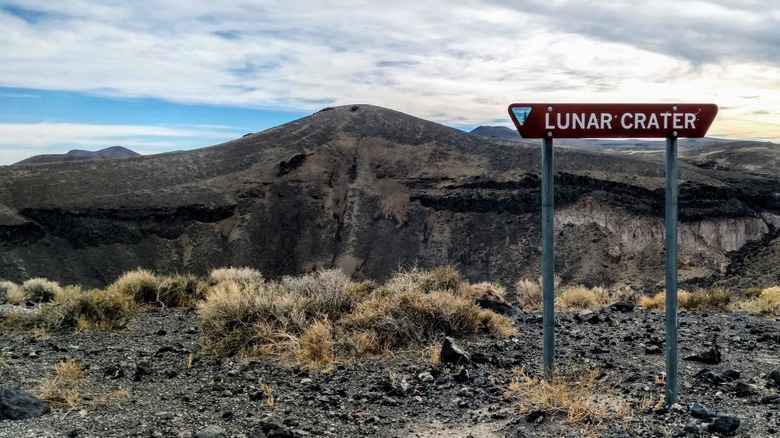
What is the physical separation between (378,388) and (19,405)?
122 inches

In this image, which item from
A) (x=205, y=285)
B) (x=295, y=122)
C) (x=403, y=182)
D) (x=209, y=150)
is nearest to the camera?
(x=205, y=285)

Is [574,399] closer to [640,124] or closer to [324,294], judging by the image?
[640,124]

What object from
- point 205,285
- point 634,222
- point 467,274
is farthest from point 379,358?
point 634,222

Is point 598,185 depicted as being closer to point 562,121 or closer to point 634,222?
point 634,222

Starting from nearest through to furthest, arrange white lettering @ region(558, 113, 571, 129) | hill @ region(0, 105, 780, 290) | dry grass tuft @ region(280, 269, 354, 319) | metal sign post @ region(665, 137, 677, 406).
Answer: metal sign post @ region(665, 137, 677, 406) → white lettering @ region(558, 113, 571, 129) → dry grass tuft @ region(280, 269, 354, 319) → hill @ region(0, 105, 780, 290)

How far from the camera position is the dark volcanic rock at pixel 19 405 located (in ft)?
16.6

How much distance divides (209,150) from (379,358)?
182 feet

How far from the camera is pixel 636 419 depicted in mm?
4926

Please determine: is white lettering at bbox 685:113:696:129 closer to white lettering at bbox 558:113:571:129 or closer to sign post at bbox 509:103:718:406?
sign post at bbox 509:103:718:406

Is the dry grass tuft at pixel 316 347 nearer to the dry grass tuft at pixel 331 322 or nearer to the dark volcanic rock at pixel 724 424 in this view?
the dry grass tuft at pixel 331 322

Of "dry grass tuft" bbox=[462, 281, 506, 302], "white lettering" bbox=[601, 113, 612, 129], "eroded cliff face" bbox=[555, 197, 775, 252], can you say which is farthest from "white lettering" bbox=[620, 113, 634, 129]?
"eroded cliff face" bbox=[555, 197, 775, 252]

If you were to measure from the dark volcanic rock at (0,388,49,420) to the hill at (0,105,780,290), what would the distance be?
3301 centimetres

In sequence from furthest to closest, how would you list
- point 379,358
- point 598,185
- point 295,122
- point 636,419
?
1. point 295,122
2. point 598,185
3. point 379,358
4. point 636,419

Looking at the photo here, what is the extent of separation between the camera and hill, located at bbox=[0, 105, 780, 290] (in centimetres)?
3841
